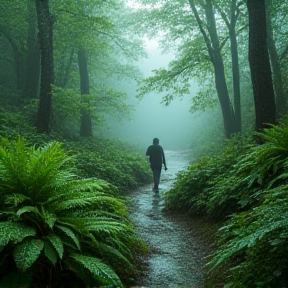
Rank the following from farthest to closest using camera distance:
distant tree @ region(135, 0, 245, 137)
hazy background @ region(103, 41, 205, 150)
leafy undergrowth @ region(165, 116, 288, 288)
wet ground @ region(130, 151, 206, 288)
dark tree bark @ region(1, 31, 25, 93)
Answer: hazy background @ region(103, 41, 205, 150)
dark tree bark @ region(1, 31, 25, 93)
distant tree @ region(135, 0, 245, 137)
wet ground @ region(130, 151, 206, 288)
leafy undergrowth @ region(165, 116, 288, 288)

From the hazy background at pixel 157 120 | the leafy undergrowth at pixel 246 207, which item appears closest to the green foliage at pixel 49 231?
the leafy undergrowth at pixel 246 207

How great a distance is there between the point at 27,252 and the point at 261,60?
24.3 feet

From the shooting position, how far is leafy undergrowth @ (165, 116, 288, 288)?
321 centimetres

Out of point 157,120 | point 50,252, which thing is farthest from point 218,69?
point 157,120

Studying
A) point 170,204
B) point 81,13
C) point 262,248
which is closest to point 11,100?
point 81,13

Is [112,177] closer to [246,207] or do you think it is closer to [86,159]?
[86,159]

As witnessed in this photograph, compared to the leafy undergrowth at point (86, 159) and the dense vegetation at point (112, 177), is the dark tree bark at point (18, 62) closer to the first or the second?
the dense vegetation at point (112, 177)

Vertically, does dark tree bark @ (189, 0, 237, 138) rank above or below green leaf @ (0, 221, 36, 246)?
above

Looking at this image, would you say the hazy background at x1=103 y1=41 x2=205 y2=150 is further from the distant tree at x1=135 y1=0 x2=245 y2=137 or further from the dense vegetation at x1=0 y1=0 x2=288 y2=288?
the distant tree at x1=135 y1=0 x2=245 y2=137

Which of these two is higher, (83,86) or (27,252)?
(83,86)

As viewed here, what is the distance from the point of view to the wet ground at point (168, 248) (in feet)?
14.3

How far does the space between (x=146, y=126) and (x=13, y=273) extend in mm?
64861

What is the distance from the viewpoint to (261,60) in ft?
27.3

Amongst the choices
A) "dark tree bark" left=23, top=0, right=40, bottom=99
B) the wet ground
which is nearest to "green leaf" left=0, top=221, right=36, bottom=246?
the wet ground
